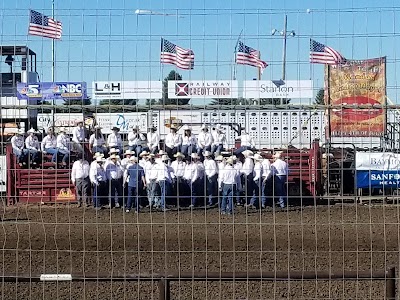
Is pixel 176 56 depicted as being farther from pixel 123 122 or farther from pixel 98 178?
pixel 98 178

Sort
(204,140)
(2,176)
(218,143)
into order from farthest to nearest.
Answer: (204,140)
(218,143)
(2,176)

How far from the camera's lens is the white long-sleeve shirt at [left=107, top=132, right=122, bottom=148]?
8.73 m

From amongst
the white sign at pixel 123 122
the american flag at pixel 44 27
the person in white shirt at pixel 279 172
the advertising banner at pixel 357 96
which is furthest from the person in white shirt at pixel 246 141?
Result: the american flag at pixel 44 27

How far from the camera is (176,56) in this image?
6.82m

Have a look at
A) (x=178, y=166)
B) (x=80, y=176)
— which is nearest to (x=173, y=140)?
(x=80, y=176)

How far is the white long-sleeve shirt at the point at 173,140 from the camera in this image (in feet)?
28.1

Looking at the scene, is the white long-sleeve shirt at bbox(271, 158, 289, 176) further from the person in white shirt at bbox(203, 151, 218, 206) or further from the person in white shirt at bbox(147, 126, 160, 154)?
the person in white shirt at bbox(147, 126, 160, 154)

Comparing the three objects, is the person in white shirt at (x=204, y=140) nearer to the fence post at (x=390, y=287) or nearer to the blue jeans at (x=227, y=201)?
the blue jeans at (x=227, y=201)

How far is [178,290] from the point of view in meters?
9.73

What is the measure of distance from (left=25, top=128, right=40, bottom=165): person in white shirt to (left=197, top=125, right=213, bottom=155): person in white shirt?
192cm

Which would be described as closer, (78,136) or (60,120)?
(60,120)

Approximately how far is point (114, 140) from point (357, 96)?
2909mm

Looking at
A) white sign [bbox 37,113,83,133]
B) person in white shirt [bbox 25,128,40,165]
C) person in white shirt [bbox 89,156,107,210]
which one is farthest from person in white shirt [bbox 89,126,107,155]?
person in white shirt [bbox 25,128,40,165]

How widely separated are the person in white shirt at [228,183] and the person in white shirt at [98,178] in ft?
5.06
